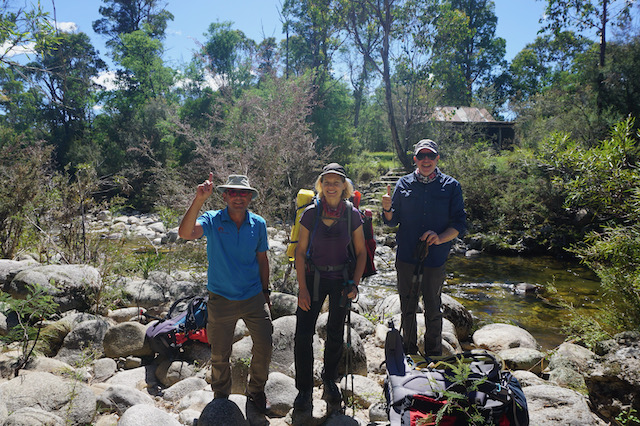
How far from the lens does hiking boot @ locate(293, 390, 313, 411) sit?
307 centimetres

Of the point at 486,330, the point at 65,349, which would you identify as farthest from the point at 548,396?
the point at 65,349

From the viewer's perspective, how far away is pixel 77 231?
681 cm

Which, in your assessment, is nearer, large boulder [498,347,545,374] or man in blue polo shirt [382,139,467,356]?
man in blue polo shirt [382,139,467,356]

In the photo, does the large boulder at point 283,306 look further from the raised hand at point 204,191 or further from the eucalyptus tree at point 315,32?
the eucalyptus tree at point 315,32

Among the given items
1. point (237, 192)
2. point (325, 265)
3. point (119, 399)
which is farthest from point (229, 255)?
point (119, 399)

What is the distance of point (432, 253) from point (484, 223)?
1234cm

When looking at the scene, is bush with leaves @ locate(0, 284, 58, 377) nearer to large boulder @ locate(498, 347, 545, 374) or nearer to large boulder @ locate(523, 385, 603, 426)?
large boulder @ locate(523, 385, 603, 426)

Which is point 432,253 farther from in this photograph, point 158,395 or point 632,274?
point 158,395

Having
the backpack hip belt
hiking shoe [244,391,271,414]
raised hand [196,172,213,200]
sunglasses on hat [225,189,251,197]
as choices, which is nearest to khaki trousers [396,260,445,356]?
the backpack hip belt

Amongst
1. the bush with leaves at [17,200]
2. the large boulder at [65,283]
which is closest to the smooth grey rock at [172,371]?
the large boulder at [65,283]

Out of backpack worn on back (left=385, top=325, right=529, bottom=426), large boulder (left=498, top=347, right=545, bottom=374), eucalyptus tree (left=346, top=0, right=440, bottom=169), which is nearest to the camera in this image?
backpack worn on back (left=385, top=325, right=529, bottom=426)

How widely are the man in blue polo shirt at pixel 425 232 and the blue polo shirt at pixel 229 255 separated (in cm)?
131

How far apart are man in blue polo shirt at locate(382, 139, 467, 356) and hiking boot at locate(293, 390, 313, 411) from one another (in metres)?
1.10

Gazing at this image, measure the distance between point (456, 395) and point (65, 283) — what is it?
5205 mm
